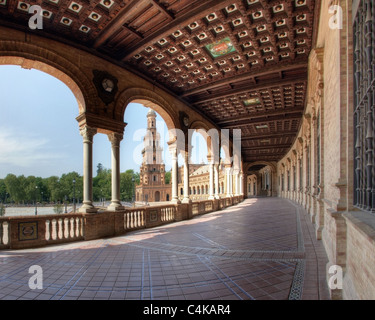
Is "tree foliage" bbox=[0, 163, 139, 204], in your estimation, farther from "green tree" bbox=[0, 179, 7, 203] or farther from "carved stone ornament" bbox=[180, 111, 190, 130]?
"carved stone ornament" bbox=[180, 111, 190, 130]

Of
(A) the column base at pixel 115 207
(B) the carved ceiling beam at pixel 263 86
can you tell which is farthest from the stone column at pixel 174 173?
(A) the column base at pixel 115 207

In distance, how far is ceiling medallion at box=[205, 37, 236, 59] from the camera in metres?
8.31

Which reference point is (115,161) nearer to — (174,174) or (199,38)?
(174,174)

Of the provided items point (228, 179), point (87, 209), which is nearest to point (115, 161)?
point (87, 209)

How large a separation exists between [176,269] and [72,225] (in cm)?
516

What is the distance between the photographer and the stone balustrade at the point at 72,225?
623 centimetres

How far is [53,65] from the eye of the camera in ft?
23.5

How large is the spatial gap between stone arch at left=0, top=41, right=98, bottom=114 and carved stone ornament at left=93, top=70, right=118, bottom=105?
264 millimetres

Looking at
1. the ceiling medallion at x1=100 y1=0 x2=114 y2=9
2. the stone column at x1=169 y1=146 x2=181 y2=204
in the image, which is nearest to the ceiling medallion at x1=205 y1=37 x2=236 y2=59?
the ceiling medallion at x1=100 y1=0 x2=114 y2=9

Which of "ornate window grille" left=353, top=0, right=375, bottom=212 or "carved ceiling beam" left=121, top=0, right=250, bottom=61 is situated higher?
"carved ceiling beam" left=121, top=0, right=250, bottom=61

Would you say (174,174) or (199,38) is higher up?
(199,38)

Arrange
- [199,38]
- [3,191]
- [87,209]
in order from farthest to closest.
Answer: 1. [3,191]
2. [199,38]
3. [87,209]

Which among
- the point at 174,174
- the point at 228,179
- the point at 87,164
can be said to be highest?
the point at 87,164

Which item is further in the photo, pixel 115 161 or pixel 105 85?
pixel 115 161
